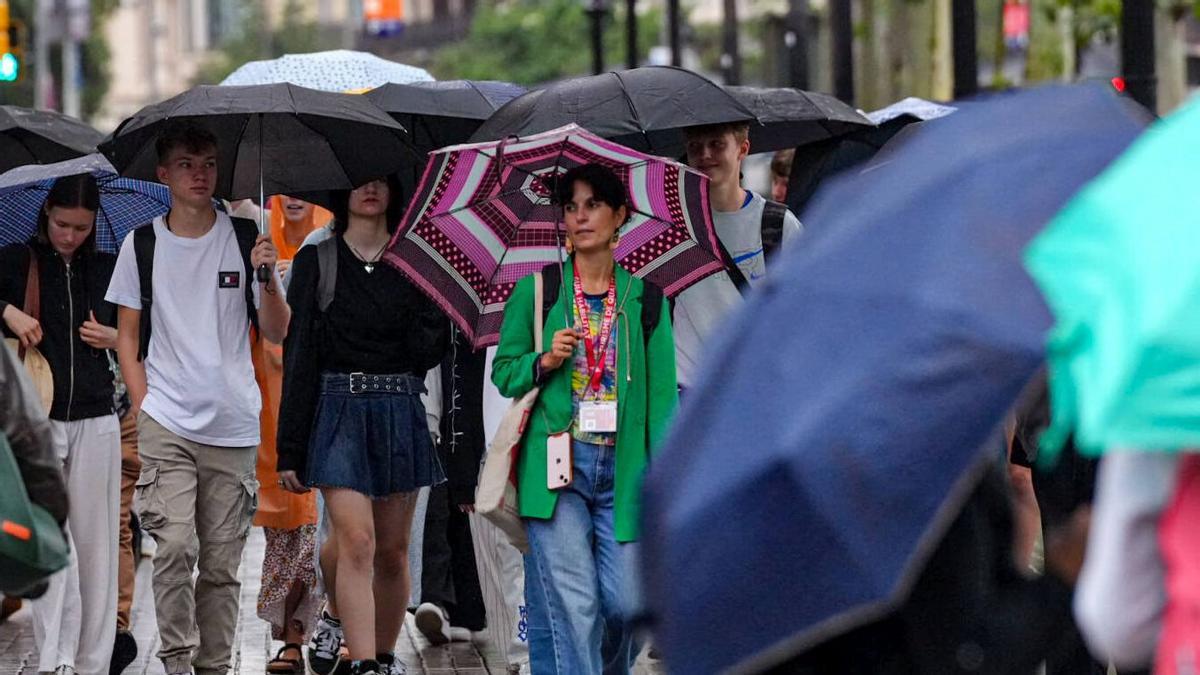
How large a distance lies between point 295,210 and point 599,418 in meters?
4.41

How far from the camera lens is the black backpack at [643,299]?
24.1ft

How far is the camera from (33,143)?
10789mm

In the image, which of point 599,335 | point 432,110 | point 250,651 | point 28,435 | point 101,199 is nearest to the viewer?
point 28,435

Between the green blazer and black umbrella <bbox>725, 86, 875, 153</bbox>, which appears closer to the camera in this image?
the green blazer

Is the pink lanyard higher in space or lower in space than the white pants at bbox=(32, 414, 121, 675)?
higher

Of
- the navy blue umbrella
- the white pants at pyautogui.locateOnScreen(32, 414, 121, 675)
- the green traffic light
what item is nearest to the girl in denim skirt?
the white pants at pyautogui.locateOnScreen(32, 414, 121, 675)

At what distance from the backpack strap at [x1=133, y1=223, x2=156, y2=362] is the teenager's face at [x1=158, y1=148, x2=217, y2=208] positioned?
0.55 feet

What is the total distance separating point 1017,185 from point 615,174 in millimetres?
4098

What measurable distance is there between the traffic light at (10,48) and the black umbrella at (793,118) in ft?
49.7

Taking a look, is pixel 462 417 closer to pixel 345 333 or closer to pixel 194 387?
pixel 345 333

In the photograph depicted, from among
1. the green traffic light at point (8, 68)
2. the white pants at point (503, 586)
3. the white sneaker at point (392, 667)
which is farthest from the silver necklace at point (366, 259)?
the green traffic light at point (8, 68)

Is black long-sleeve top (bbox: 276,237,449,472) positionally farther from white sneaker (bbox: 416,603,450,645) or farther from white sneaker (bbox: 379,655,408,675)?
white sneaker (bbox: 416,603,450,645)

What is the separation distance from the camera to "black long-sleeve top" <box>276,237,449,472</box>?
27.9 ft

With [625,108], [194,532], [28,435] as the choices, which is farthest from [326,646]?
[28,435]
